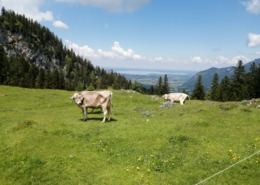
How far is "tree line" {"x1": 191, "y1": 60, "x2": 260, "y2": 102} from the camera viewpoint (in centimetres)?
9127

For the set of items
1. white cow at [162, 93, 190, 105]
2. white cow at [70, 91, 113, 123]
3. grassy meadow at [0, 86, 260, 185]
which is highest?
white cow at [70, 91, 113, 123]

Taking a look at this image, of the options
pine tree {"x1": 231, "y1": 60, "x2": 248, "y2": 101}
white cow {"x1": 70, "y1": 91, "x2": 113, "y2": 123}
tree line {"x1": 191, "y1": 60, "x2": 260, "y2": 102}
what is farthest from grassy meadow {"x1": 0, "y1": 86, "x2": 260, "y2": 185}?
tree line {"x1": 191, "y1": 60, "x2": 260, "y2": 102}

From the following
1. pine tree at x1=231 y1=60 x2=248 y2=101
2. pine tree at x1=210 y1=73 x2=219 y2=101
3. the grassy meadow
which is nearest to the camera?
the grassy meadow

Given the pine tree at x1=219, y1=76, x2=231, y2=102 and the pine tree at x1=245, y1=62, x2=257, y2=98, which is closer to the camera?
the pine tree at x1=245, y1=62, x2=257, y2=98

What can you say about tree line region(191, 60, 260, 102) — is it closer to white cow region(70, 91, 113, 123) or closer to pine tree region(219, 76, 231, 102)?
pine tree region(219, 76, 231, 102)

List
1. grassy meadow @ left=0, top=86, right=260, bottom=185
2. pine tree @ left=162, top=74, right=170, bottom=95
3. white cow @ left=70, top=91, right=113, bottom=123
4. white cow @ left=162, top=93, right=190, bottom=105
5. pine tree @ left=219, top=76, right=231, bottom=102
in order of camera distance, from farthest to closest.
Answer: pine tree @ left=162, top=74, right=170, bottom=95 → pine tree @ left=219, top=76, right=231, bottom=102 → white cow @ left=162, top=93, right=190, bottom=105 → white cow @ left=70, top=91, right=113, bottom=123 → grassy meadow @ left=0, top=86, right=260, bottom=185

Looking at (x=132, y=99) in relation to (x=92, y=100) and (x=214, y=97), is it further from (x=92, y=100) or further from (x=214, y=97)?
(x=214, y=97)

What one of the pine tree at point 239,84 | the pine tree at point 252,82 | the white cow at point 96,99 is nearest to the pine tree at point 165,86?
the pine tree at point 239,84

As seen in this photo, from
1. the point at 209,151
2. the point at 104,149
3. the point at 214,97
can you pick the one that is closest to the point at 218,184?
the point at 209,151

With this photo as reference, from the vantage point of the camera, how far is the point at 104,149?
18.4 metres

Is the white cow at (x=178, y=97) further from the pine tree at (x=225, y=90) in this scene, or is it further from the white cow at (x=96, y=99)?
the pine tree at (x=225, y=90)

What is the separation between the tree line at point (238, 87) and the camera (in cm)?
9127

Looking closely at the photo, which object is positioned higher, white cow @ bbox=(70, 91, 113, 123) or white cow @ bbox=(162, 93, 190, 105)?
white cow @ bbox=(70, 91, 113, 123)

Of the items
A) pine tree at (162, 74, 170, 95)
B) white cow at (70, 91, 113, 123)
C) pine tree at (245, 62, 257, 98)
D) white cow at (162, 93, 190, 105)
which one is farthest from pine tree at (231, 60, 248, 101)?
white cow at (70, 91, 113, 123)
